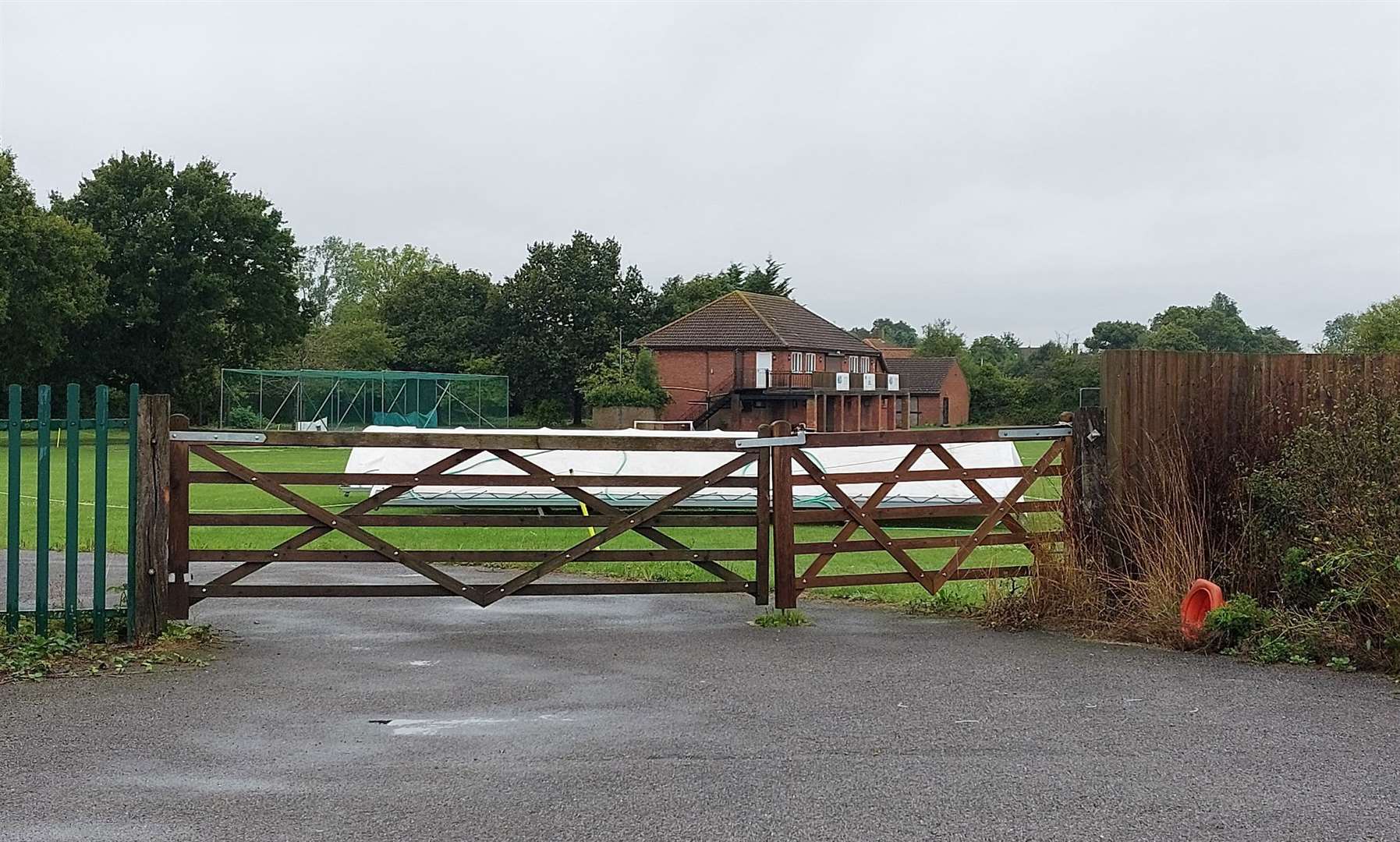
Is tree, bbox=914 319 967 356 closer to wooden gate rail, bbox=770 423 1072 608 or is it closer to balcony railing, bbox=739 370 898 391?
balcony railing, bbox=739 370 898 391

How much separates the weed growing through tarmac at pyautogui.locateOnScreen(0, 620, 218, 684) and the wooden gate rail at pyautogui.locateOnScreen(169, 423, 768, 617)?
378mm

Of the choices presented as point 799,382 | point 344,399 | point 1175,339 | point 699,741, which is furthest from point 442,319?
point 699,741

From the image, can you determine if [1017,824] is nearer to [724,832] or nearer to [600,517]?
[724,832]

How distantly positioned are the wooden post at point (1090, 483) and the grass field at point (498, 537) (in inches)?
18.1

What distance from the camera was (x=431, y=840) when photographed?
499 cm

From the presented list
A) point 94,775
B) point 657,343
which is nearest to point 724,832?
point 94,775

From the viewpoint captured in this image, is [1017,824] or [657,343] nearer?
[1017,824]

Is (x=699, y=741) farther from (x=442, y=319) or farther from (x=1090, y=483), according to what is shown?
(x=442, y=319)

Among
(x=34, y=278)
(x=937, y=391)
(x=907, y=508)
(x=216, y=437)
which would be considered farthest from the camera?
(x=937, y=391)

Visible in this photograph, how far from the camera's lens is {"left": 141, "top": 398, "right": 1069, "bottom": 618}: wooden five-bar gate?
9.08m

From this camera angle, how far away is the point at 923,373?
9731 centimetres

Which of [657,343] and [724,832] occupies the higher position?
[657,343]

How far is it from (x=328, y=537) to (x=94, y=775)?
12392mm

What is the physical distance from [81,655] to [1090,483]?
7.13m
